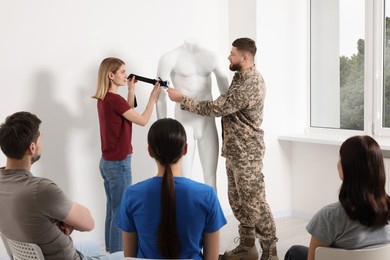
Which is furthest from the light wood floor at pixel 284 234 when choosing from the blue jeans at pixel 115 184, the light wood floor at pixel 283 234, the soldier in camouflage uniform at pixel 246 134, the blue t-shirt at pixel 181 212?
the blue t-shirt at pixel 181 212

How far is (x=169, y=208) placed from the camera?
72.0 inches

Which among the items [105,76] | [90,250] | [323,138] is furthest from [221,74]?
[90,250]

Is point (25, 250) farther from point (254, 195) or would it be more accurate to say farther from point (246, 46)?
point (246, 46)

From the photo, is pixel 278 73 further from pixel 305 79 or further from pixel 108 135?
pixel 108 135

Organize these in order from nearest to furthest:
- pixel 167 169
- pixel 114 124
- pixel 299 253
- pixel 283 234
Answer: pixel 167 169 < pixel 299 253 < pixel 114 124 < pixel 283 234

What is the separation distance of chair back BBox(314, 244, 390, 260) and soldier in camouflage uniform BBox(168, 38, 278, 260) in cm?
165

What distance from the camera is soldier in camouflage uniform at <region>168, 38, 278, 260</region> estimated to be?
11.2 ft

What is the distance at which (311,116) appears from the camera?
16.3 feet

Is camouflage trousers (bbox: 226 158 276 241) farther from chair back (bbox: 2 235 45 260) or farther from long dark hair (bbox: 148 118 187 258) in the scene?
chair back (bbox: 2 235 45 260)

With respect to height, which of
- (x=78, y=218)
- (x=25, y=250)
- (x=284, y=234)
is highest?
(x=78, y=218)

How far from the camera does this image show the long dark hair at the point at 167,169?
1.83m

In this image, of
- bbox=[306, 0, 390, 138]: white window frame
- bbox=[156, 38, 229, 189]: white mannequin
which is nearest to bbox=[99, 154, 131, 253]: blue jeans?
bbox=[156, 38, 229, 189]: white mannequin

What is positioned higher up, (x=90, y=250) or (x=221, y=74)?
(x=221, y=74)

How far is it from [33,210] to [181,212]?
0.52m
